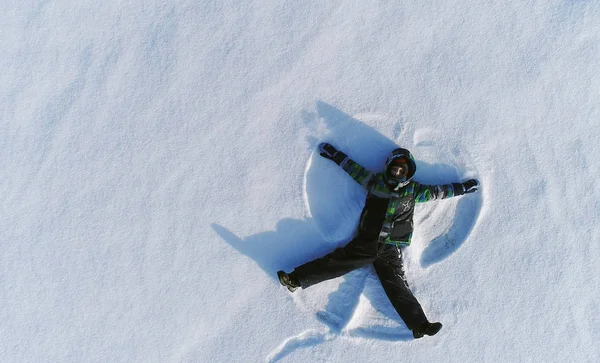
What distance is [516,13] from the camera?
296 cm

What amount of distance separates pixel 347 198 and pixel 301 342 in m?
1.06

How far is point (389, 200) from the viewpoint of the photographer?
281 cm

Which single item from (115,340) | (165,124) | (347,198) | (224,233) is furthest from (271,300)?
(165,124)

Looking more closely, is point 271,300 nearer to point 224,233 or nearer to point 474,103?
point 224,233

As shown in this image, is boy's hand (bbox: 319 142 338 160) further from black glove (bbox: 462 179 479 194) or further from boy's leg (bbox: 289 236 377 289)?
black glove (bbox: 462 179 479 194)

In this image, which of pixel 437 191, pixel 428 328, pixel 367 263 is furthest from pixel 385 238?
pixel 428 328

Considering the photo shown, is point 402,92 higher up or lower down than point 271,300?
higher up

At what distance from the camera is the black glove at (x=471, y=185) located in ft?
9.45

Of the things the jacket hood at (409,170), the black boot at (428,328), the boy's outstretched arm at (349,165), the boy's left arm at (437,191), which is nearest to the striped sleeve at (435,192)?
the boy's left arm at (437,191)

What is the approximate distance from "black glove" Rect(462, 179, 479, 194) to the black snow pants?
60 cm

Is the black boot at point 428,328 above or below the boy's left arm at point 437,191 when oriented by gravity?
below

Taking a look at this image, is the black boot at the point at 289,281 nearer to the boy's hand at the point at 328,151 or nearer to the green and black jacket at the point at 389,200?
the green and black jacket at the point at 389,200

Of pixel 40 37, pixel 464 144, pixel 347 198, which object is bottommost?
pixel 347 198

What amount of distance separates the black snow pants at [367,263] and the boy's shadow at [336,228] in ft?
0.48
